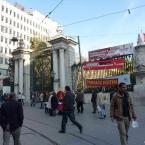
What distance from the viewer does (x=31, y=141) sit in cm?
1120

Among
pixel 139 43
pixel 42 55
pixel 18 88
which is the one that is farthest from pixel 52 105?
pixel 18 88

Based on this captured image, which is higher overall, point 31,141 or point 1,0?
point 1,0

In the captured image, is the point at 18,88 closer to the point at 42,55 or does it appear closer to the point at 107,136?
the point at 42,55

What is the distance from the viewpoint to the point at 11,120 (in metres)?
8.49

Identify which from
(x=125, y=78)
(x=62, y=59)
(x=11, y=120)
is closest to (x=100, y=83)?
(x=125, y=78)

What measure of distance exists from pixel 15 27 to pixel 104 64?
71520 mm

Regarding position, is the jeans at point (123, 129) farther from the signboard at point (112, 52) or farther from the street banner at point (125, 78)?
the signboard at point (112, 52)

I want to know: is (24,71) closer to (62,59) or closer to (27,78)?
(27,78)

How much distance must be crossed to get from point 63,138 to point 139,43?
1622cm

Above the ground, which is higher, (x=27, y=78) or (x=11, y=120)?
(x=27, y=78)

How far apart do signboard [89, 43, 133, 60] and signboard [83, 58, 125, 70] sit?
5.80 ft

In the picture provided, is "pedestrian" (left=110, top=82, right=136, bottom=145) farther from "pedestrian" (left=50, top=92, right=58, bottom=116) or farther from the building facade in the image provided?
the building facade

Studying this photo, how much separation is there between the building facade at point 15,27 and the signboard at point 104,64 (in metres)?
54.7

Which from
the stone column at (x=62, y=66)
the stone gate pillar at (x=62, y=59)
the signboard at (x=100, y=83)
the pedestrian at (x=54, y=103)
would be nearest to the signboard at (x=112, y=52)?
the stone gate pillar at (x=62, y=59)
